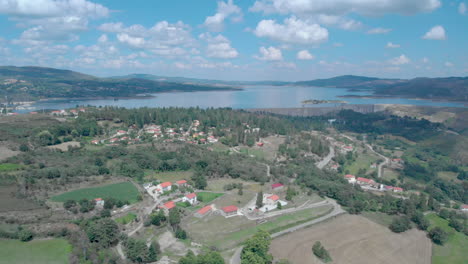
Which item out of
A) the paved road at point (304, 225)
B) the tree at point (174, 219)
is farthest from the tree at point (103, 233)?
the paved road at point (304, 225)

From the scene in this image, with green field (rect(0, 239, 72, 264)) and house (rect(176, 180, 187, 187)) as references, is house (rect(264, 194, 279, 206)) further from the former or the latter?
green field (rect(0, 239, 72, 264))

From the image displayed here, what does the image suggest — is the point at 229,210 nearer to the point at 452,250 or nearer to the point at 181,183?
the point at 181,183

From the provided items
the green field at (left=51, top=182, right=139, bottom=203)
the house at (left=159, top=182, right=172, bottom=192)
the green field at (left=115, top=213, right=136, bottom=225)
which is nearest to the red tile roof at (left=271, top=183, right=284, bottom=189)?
the house at (left=159, top=182, right=172, bottom=192)

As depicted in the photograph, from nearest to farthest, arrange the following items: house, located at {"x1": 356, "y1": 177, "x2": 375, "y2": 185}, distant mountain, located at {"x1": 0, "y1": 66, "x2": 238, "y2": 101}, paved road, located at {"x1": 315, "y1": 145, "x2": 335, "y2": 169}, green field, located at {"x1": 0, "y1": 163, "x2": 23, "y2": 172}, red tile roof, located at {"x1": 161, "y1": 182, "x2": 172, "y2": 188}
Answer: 1. red tile roof, located at {"x1": 161, "y1": 182, "x2": 172, "y2": 188}
2. green field, located at {"x1": 0, "y1": 163, "x2": 23, "y2": 172}
3. house, located at {"x1": 356, "y1": 177, "x2": 375, "y2": 185}
4. paved road, located at {"x1": 315, "y1": 145, "x2": 335, "y2": 169}
5. distant mountain, located at {"x1": 0, "y1": 66, "x2": 238, "y2": 101}

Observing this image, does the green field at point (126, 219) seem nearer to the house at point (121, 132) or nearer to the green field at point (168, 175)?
the green field at point (168, 175)

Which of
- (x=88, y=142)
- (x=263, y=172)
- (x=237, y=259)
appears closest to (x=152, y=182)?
(x=263, y=172)

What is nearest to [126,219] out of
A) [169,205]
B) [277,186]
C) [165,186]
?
[169,205]
